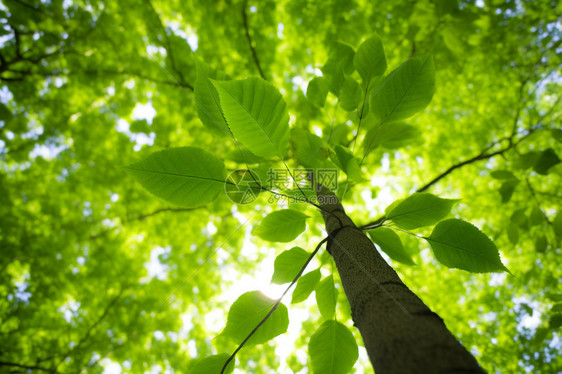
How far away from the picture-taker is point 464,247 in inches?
38.7

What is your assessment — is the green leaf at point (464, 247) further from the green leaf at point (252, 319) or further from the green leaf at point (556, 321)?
the green leaf at point (556, 321)

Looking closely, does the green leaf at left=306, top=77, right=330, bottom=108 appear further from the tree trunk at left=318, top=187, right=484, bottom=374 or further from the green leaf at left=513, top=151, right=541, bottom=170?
the green leaf at left=513, top=151, right=541, bottom=170

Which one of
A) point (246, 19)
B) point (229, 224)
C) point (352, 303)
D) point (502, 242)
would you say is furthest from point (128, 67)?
point (502, 242)

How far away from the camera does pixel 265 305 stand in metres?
1.06

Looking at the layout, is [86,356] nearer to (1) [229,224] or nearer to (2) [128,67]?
(1) [229,224]

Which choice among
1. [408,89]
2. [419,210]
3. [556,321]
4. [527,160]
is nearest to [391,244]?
[419,210]

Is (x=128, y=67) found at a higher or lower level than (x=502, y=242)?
higher

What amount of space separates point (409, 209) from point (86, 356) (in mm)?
4905

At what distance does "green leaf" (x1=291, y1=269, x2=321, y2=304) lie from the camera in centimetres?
123

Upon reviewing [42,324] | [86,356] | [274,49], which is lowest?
[86,356]

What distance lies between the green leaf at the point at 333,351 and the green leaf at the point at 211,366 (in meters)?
0.36

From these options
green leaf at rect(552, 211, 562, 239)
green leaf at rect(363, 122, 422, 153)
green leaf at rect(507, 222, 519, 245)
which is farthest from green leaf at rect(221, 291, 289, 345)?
green leaf at rect(552, 211, 562, 239)

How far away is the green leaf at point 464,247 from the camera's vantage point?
94cm

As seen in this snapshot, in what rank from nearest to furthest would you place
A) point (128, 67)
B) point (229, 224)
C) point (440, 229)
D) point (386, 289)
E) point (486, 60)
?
point (386, 289)
point (440, 229)
point (486, 60)
point (128, 67)
point (229, 224)
